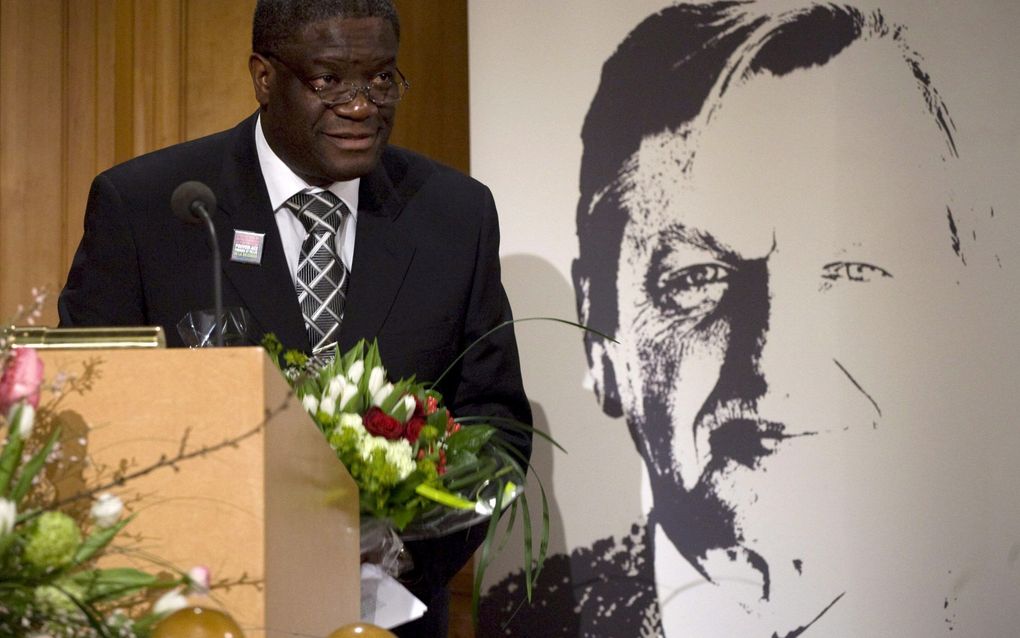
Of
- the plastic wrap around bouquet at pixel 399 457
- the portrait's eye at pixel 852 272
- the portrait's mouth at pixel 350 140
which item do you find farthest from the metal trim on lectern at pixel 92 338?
the portrait's eye at pixel 852 272

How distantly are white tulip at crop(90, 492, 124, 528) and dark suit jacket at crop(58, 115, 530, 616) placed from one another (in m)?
1.16

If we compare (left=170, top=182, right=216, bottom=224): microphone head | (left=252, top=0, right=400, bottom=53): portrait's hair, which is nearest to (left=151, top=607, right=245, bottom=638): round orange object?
(left=170, top=182, right=216, bottom=224): microphone head

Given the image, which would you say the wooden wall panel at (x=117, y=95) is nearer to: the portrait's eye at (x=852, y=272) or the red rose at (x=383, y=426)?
the portrait's eye at (x=852, y=272)

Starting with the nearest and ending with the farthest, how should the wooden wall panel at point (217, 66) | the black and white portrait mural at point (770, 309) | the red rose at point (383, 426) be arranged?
the red rose at point (383, 426)
the black and white portrait mural at point (770, 309)
the wooden wall panel at point (217, 66)

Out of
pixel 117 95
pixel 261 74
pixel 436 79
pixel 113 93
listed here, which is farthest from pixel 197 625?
pixel 113 93

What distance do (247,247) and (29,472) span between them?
1.34 m

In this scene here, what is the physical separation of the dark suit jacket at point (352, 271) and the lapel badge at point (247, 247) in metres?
0.01

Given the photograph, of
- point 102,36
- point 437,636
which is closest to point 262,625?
point 437,636

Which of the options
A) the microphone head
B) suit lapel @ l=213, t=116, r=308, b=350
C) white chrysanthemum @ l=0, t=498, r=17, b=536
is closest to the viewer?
white chrysanthemum @ l=0, t=498, r=17, b=536

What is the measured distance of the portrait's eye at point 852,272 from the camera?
9.56ft

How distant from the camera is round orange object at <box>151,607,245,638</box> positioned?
906 millimetres

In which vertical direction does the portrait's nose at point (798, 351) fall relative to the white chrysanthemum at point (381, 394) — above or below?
below

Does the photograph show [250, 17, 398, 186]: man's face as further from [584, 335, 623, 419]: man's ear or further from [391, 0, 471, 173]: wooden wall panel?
[391, 0, 471, 173]: wooden wall panel

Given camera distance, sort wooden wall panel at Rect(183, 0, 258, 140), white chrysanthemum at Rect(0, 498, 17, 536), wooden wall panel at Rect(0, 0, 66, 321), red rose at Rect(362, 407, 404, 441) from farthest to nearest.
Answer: wooden wall panel at Rect(0, 0, 66, 321), wooden wall panel at Rect(183, 0, 258, 140), red rose at Rect(362, 407, 404, 441), white chrysanthemum at Rect(0, 498, 17, 536)
